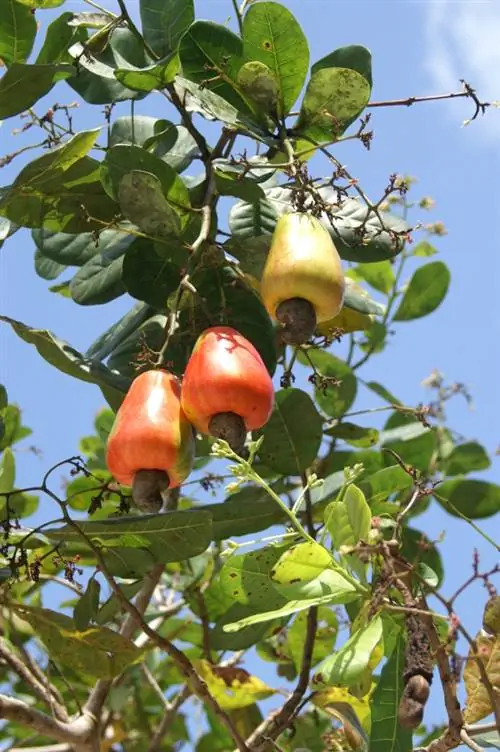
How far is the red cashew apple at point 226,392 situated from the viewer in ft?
4.51

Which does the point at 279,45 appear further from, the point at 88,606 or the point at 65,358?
the point at 88,606

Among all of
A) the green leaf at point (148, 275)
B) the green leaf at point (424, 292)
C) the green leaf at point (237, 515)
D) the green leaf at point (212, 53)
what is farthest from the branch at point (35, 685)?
the green leaf at point (424, 292)

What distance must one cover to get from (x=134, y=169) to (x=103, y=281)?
346mm

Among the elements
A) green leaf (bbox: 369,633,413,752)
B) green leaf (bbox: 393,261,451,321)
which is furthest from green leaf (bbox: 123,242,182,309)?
green leaf (bbox: 393,261,451,321)

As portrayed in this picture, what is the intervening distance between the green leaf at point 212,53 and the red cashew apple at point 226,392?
46 centimetres

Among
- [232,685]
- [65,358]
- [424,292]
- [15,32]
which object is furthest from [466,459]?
[15,32]

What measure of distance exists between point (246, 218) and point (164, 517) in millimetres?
516

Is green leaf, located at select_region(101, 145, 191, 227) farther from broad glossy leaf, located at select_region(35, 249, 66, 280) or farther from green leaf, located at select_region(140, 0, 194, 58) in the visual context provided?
broad glossy leaf, located at select_region(35, 249, 66, 280)

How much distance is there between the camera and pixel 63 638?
1.61 meters

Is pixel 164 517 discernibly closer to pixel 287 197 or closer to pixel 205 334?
pixel 205 334

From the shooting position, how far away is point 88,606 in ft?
5.12

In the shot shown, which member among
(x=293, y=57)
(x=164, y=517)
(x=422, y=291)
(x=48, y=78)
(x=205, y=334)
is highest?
(x=422, y=291)

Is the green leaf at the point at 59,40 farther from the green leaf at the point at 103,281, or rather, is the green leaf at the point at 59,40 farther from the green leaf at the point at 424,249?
the green leaf at the point at 424,249

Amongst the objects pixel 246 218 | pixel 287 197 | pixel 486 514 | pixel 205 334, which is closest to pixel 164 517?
pixel 205 334
